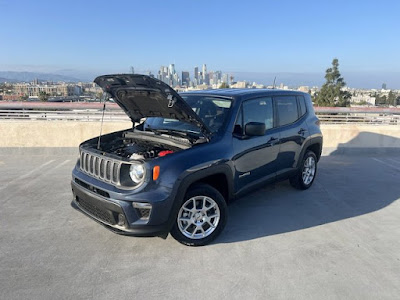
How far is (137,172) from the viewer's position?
3.08m

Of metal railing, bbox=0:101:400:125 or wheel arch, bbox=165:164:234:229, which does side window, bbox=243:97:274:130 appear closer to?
wheel arch, bbox=165:164:234:229

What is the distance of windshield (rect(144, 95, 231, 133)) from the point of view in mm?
3770

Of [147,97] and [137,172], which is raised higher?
[147,97]

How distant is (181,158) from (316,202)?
277 cm

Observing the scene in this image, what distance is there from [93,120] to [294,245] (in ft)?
21.8

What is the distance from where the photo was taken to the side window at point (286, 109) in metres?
4.58

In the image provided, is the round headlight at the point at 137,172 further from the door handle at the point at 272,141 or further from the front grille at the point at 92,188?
the door handle at the point at 272,141

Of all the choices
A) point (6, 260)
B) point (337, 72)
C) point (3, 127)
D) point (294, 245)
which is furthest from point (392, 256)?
point (337, 72)

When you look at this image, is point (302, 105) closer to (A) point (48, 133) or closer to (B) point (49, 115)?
(A) point (48, 133)

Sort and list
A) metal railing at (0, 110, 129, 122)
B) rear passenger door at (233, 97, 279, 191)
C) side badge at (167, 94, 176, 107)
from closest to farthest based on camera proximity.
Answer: side badge at (167, 94, 176, 107) → rear passenger door at (233, 97, 279, 191) → metal railing at (0, 110, 129, 122)

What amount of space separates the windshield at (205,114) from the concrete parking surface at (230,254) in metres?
1.37

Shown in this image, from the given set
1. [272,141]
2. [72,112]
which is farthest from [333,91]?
[272,141]

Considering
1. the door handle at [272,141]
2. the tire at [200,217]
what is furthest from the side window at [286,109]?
the tire at [200,217]

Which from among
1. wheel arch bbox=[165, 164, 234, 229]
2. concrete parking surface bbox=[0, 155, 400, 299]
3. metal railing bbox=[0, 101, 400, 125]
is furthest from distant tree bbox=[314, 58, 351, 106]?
wheel arch bbox=[165, 164, 234, 229]
